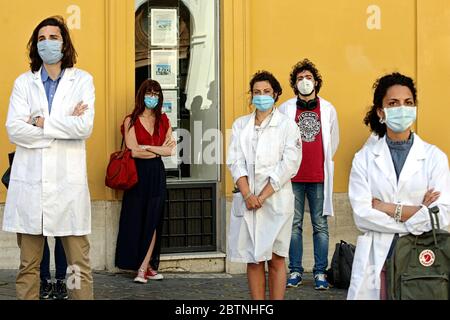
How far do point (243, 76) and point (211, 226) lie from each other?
1690 millimetres

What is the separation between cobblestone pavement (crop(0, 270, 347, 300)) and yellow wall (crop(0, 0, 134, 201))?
35.6 inches

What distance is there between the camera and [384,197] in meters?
5.22

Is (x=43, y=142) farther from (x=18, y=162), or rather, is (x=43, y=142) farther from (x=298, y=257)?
(x=298, y=257)

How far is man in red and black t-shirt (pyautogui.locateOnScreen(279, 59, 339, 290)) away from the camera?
8.51m

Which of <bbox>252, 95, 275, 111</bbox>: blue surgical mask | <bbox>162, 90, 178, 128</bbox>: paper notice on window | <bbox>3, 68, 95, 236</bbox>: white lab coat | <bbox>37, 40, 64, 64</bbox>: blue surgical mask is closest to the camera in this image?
<bbox>3, 68, 95, 236</bbox>: white lab coat

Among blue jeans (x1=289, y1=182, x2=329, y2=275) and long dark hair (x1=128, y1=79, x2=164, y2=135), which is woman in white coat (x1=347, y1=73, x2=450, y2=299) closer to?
blue jeans (x1=289, y1=182, x2=329, y2=275)

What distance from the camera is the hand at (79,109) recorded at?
256 inches

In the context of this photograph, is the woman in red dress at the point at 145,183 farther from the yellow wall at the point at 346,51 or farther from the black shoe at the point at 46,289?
the black shoe at the point at 46,289

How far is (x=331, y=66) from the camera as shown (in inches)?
380

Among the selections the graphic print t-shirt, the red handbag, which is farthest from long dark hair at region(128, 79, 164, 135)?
the graphic print t-shirt

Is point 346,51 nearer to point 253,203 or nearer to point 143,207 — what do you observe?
point 143,207

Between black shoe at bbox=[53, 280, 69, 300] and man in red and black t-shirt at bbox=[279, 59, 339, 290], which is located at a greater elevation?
man in red and black t-shirt at bbox=[279, 59, 339, 290]
